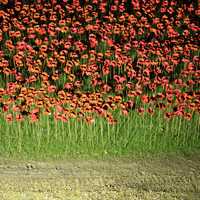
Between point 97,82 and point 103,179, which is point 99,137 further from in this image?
point 97,82

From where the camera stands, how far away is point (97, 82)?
6430 mm

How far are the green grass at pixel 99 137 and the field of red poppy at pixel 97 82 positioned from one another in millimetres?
14

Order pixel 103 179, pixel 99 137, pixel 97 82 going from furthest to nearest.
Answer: pixel 97 82 → pixel 99 137 → pixel 103 179

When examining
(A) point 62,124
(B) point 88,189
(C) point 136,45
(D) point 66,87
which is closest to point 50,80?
(D) point 66,87

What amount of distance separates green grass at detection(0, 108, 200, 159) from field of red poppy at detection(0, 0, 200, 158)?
14mm

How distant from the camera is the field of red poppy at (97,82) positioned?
19.2 feet

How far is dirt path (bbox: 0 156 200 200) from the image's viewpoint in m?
4.93

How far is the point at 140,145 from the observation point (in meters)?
5.81

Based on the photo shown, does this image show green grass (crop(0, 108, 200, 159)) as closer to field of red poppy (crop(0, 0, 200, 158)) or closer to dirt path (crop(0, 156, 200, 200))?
field of red poppy (crop(0, 0, 200, 158))

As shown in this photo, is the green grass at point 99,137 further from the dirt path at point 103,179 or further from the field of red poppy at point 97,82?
A: the dirt path at point 103,179

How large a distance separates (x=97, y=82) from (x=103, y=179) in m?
1.79

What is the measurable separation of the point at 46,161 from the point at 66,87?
4.14 feet

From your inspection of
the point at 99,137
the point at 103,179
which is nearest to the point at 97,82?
the point at 99,137

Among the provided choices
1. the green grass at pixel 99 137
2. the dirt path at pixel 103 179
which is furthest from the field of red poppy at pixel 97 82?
the dirt path at pixel 103 179
